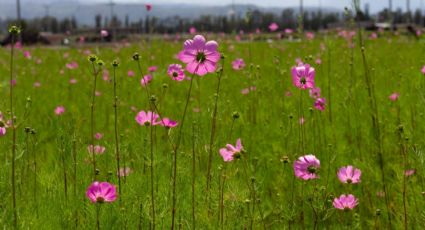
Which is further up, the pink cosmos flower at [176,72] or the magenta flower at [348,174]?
the pink cosmos flower at [176,72]

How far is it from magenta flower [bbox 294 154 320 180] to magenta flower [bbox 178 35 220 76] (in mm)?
408

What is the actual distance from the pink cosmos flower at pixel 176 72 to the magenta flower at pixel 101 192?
553 millimetres

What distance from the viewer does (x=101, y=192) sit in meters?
1.50

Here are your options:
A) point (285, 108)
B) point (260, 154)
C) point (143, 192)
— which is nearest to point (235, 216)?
point (143, 192)

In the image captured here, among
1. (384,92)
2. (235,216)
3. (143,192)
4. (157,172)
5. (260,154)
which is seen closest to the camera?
(235,216)

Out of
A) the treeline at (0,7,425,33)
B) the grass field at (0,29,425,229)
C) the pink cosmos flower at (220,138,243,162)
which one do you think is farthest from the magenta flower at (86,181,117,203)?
the treeline at (0,7,425,33)

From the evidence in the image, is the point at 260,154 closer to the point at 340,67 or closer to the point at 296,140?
the point at 296,140

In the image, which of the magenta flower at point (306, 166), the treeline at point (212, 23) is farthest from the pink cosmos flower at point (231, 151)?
the treeline at point (212, 23)

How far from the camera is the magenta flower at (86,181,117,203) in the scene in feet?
4.86

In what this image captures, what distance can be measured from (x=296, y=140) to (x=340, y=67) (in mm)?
3251

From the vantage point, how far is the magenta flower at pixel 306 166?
158 cm

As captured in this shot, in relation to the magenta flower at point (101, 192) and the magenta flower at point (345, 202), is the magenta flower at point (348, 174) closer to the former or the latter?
the magenta flower at point (345, 202)

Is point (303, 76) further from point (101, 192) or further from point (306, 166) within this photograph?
point (101, 192)

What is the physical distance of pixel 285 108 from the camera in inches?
139
